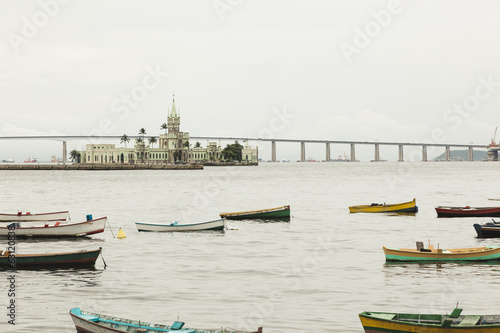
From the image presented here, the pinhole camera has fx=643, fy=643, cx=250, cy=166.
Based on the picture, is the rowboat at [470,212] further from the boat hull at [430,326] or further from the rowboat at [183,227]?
the boat hull at [430,326]

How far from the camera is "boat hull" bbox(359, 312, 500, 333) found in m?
16.8

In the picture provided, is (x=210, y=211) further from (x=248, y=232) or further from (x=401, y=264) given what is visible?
(x=401, y=264)

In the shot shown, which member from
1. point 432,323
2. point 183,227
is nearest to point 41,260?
point 183,227

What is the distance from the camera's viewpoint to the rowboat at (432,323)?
16844mm

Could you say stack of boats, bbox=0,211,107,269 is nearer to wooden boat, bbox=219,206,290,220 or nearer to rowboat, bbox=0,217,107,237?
rowboat, bbox=0,217,107,237

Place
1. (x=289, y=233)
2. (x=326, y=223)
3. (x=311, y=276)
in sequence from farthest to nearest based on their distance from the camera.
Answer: (x=326, y=223) < (x=289, y=233) < (x=311, y=276)

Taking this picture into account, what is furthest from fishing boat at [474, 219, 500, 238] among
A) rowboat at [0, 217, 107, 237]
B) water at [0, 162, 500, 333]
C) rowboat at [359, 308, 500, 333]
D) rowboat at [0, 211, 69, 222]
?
rowboat at [0, 211, 69, 222]

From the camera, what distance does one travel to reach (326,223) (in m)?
53.7

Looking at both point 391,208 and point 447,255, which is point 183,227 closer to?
point 447,255

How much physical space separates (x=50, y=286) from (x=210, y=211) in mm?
41726

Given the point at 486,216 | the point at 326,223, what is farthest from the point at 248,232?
the point at 486,216

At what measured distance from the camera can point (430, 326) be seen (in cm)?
1708

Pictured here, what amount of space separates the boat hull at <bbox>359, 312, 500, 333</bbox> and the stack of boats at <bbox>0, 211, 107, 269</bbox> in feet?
53.5

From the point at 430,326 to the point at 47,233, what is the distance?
31.3 meters
